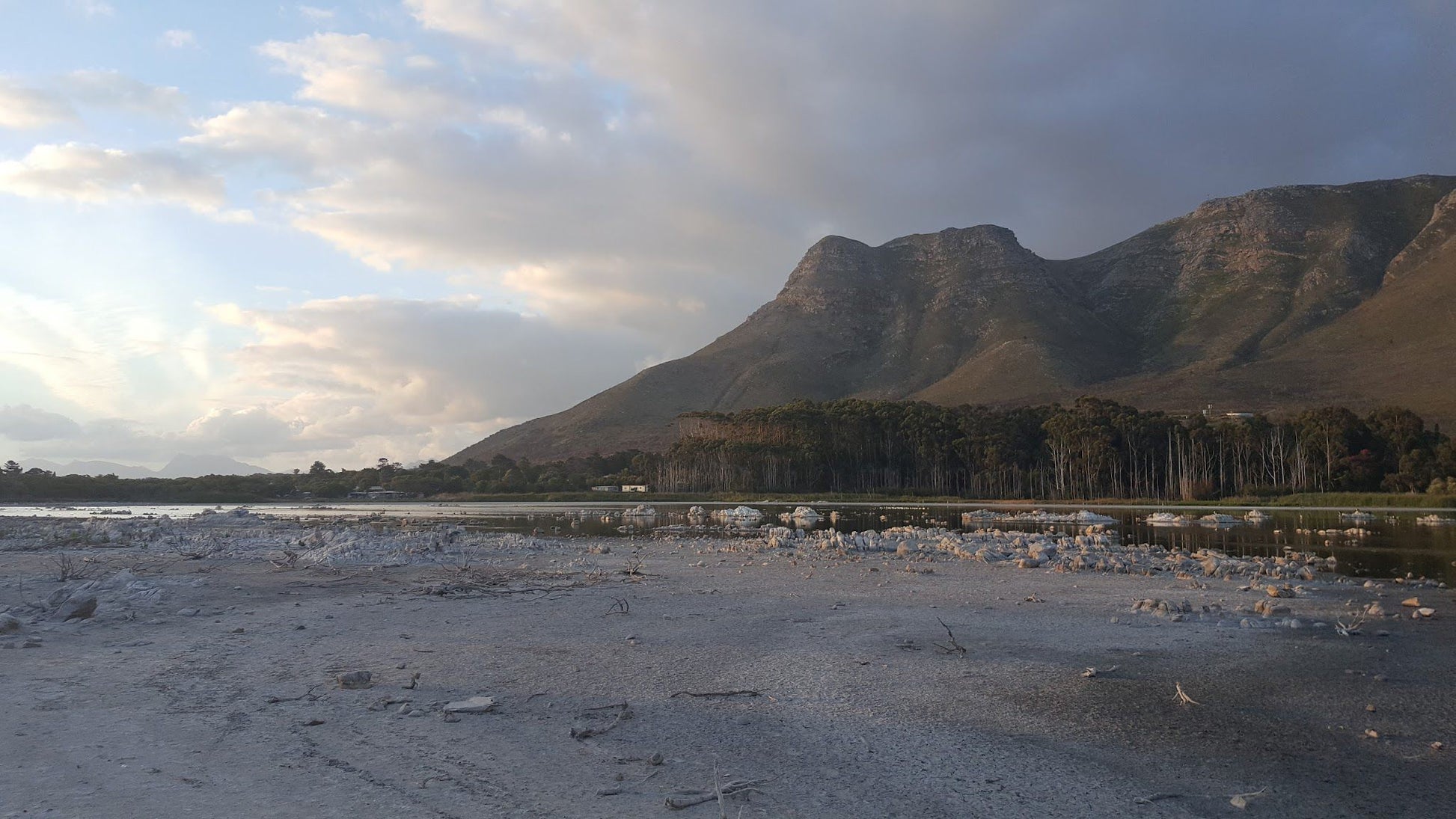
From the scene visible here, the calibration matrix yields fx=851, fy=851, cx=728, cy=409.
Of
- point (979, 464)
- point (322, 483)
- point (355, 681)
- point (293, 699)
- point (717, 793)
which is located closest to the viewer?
point (717, 793)

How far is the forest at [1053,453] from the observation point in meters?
68.9

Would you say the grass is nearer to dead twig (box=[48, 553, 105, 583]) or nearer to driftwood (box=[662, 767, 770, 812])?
dead twig (box=[48, 553, 105, 583])

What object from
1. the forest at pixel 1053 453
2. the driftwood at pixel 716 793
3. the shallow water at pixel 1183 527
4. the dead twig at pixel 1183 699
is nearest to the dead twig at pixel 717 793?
the driftwood at pixel 716 793

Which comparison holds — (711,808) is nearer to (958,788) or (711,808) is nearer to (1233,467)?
(958,788)

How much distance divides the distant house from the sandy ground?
352ft

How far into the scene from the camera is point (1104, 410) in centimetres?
8250

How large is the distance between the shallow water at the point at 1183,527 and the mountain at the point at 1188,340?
54.8 meters

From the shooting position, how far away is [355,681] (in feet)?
31.3

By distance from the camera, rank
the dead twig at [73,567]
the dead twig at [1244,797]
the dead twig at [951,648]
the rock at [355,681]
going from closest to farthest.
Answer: the dead twig at [1244,797] < the rock at [355,681] < the dead twig at [951,648] < the dead twig at [73,567]

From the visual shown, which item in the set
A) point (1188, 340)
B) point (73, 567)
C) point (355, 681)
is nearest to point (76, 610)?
point (355, 681)

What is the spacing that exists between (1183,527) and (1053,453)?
4041cm

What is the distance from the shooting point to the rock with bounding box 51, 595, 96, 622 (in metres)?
13.2

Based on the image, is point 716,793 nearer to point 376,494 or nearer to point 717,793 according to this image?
point 717,793

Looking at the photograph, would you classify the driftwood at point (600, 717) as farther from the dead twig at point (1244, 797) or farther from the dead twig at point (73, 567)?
the dead twig at point (73, 567)
